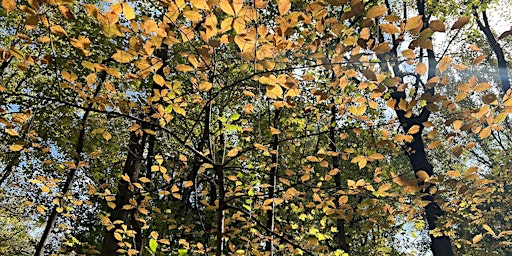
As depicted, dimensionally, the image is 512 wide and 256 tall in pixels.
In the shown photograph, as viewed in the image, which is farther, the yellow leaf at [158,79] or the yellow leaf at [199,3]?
the yellow leaf at [158,79]

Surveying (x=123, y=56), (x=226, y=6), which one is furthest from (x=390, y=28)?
(x=123, y=56)

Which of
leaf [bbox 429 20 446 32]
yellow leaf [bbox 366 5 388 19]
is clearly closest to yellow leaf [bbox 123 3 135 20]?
yellow leaf [bbox 366 5 388 19]

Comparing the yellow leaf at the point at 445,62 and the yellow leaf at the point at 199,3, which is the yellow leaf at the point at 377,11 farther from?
the yellow leaf at the point at 199,3

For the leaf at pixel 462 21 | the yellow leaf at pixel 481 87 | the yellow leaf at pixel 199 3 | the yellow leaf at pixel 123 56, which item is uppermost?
the leaf at pixel 462 21

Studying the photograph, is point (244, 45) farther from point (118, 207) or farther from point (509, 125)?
point (509, 125)

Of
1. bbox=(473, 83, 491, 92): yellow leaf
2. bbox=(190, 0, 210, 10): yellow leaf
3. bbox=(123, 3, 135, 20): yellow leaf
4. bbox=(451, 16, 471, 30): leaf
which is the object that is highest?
bbox=(451, 16, 471, 30): leaf

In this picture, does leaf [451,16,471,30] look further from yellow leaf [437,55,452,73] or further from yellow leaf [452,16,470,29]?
yellow leaf [437,55,452,73]

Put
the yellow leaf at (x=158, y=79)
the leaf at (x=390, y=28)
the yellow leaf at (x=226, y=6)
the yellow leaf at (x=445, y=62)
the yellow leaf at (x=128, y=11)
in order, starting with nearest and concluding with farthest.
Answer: the yellow leaf at (x=226, y=6) < the yellow leaf at (x=128, y=11) < the leaf at (x=390, y=28) < the yellow leaf at (x=445, y=62) < the yellow leaf at (x=158, y=79)

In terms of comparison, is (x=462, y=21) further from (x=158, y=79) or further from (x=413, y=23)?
(x=158, y=79)

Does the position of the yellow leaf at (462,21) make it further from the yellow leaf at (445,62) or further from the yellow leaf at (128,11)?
the yellow leaf at (128,11)

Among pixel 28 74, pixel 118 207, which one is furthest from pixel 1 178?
pixel 118 207

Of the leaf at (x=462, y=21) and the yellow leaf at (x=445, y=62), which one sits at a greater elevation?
the leaf at (x=462, y=21)

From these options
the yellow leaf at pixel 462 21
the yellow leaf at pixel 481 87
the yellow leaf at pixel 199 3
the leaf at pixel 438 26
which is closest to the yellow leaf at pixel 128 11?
the yellow leaf at pixel 199 3

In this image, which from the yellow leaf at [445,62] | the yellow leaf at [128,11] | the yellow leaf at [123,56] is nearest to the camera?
the yellow leaf at [128,11]
